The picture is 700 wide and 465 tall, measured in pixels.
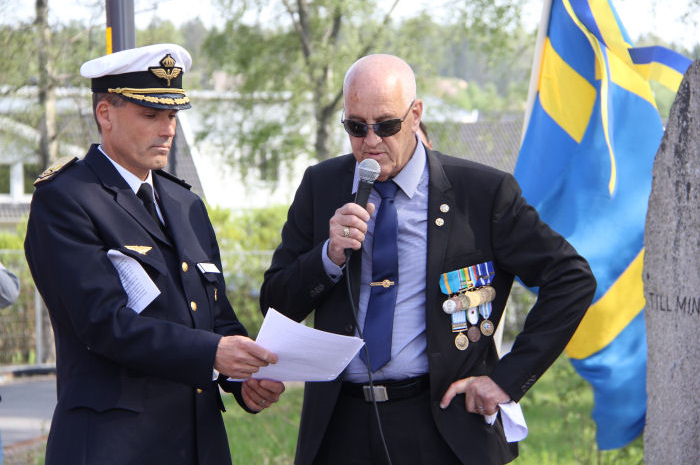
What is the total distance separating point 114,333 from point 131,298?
174mm

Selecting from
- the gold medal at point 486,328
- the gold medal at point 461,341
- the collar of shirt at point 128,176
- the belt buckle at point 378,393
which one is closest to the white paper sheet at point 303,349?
the belt buckle at point 378,393

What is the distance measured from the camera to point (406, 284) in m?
3.22

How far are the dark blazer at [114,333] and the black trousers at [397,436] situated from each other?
480 mm

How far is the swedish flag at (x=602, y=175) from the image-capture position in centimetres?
549

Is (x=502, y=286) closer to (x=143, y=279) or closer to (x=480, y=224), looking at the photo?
(x=480, y=224)

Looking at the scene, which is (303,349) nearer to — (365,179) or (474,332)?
(365,179)

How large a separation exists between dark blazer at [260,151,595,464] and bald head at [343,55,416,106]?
1.10ft

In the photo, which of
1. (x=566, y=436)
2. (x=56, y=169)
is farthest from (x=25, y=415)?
(x=56, y=169)

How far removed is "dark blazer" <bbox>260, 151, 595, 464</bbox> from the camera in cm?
317

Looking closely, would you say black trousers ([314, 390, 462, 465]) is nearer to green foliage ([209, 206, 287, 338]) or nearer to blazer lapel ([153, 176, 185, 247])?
blazer lapel ([153, 176, 185, 247])

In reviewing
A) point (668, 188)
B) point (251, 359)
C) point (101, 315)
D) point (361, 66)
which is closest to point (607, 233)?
point (668, 188)

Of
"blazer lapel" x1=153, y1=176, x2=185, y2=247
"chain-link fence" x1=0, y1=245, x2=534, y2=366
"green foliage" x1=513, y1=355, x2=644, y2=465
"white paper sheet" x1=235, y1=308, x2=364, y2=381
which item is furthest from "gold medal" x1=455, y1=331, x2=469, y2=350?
"chain-link fence" x1=0, y1=245, x2=534, y2=366

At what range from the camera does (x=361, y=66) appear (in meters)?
3.23

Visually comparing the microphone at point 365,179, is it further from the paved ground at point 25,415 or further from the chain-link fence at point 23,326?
the chain-link fence at point 23,326
